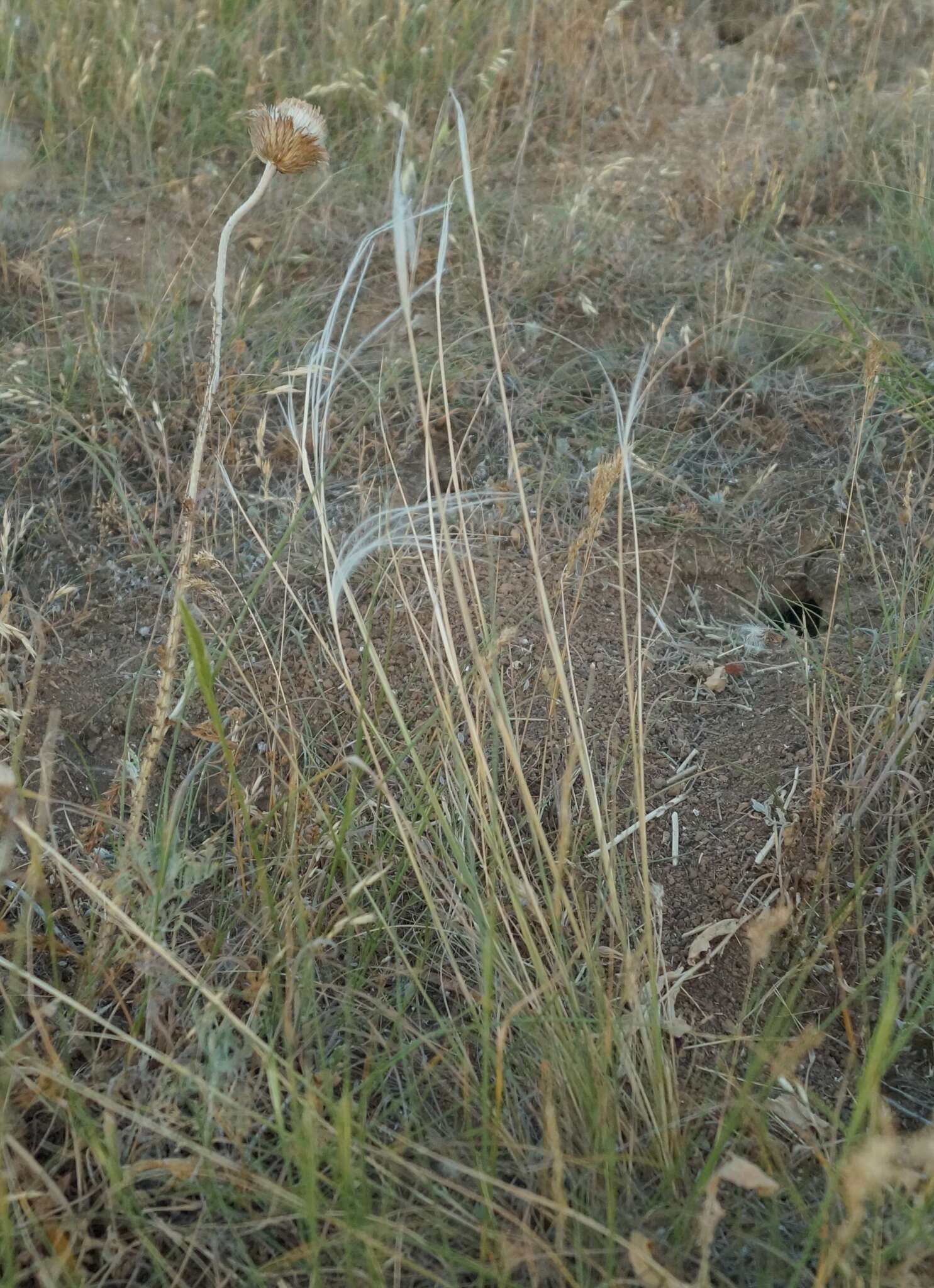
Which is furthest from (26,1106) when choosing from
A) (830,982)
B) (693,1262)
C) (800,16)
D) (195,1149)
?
(800,16)

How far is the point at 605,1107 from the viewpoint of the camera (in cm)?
119

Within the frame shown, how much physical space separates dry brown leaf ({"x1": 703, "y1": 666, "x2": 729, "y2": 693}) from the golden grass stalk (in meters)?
0.93

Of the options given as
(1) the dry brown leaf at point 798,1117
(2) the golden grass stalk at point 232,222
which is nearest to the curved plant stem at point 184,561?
(2) the golden grass stalk at point 232,222

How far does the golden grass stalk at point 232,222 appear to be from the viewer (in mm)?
1275

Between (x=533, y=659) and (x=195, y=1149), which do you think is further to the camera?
(x=533, y=659)

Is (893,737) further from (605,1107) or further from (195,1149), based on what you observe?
(195,1149)

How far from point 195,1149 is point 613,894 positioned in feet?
1.72

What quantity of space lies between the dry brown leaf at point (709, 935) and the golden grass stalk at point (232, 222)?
30.2 inches

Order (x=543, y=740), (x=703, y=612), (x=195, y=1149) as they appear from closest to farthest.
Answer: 1. (x=195, y=1149)
2. (x=543, y=740)
3. (x=703, y=612)

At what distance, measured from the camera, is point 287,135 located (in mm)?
1281

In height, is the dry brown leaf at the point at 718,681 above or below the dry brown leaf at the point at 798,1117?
above

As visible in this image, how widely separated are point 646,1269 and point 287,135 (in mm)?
1252

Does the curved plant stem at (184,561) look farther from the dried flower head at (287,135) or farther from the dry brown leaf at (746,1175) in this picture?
the dry brown leaf at (746,1175)

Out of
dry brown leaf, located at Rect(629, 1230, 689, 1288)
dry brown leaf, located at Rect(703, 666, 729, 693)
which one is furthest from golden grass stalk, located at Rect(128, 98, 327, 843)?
dry brown leaf, located at Rect(703, 666, 729, 693)
